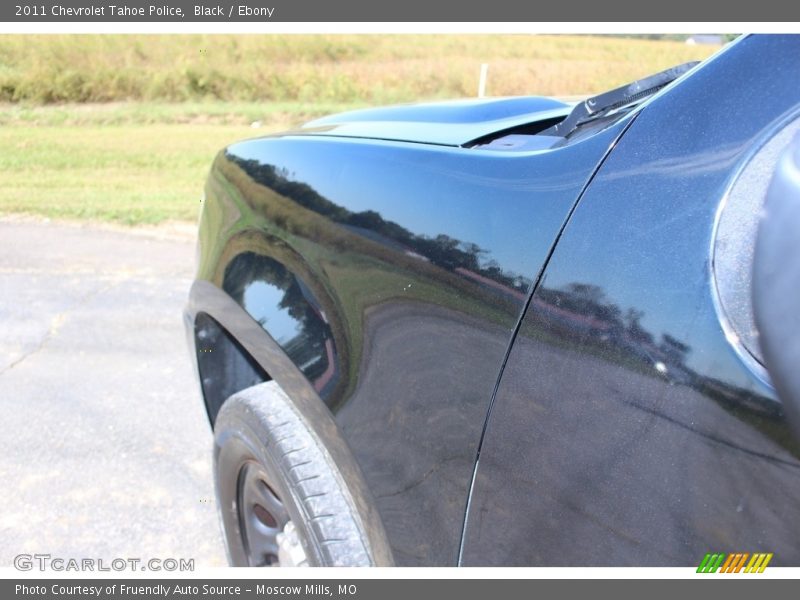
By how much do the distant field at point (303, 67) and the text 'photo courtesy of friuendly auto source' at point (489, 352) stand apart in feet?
17.4

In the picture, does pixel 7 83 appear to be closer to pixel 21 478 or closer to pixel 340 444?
pixel 21 478

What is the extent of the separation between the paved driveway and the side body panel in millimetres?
1240

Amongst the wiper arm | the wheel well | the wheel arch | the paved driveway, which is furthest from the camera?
the paved driveway

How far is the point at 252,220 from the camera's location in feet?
6.94

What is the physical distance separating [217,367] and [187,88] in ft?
35.7

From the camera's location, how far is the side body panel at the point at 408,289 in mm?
1317

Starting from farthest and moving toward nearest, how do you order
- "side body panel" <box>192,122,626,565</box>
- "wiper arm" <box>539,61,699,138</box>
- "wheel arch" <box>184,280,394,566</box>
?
"wiper arm" <box>539,61,699,138</box>
"wheel arch" <box>184,280,394,566</box>
"side body panel" <box>192,122,626,565</box>

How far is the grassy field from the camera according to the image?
24.5 feet

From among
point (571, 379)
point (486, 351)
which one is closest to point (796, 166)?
point (571, 379)

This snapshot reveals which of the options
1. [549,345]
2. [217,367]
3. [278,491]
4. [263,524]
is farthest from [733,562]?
[217,367]

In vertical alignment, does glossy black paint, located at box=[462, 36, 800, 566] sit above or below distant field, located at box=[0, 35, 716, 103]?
above

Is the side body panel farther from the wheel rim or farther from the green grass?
the green grass

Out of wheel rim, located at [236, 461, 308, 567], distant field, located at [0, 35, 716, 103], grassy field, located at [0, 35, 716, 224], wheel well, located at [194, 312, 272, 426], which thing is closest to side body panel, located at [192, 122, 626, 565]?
wheel rim, located at [236, 461, 308, 567]

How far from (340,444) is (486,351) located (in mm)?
539
